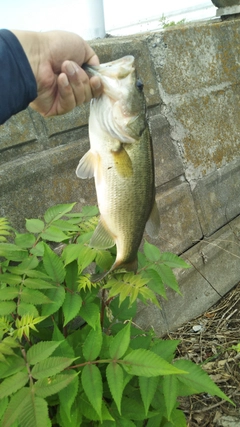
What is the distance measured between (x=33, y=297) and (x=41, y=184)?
40.4 inches

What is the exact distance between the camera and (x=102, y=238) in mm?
1823

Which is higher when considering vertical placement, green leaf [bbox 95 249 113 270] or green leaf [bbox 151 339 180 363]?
green leaf [bbox 95 249 113 270]

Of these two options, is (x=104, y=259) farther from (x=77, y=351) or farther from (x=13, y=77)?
(x=13, y=77)

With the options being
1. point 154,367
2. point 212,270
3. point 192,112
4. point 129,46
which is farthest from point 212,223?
point 154,367

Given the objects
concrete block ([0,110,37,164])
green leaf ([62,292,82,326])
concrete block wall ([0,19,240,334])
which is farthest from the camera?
concrete block wall ([0,19,240,334])

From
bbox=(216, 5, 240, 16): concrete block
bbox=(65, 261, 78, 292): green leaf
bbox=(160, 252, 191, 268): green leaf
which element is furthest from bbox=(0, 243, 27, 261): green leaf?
bbox=(216, 5, 240, 16): concrete block

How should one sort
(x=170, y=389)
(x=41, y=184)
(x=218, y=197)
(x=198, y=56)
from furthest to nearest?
(x=218, y=197), (x=198, y=56), (x=41, y=184), (x=170, y=389)

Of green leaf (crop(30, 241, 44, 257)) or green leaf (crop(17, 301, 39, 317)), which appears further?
green leaf (crop(30, 241, 44, 257))

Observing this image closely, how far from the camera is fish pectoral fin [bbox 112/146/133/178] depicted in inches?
67.2

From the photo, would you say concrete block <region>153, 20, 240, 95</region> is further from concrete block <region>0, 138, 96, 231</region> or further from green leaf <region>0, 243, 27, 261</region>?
green leaf <region>0, 243, 27, 261</region>

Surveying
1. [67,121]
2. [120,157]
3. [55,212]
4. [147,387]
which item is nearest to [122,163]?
[120,157]

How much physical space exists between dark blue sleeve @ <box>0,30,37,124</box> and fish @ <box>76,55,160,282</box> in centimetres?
23

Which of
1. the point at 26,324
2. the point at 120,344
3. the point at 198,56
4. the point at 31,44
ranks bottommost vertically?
the point at 120,344

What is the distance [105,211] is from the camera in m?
1.80
